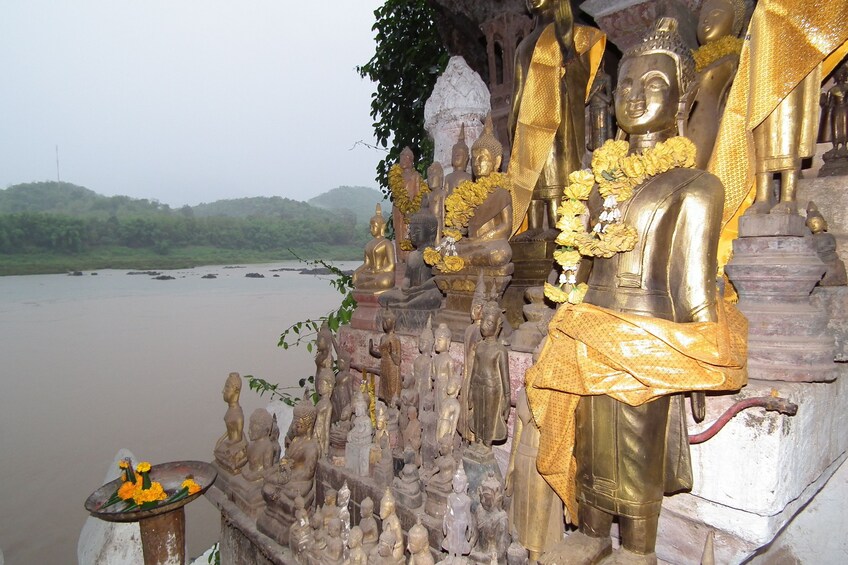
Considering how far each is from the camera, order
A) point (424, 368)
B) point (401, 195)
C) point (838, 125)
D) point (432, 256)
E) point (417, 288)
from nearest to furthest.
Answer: point (838, 125) → point (424, 368) → point (432, 256) → point (417, 288) → point (401, 195)

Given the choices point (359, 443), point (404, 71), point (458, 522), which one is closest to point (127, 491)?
point (359, 443)

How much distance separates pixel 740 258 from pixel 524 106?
220cm

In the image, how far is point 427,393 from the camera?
332 centimetres

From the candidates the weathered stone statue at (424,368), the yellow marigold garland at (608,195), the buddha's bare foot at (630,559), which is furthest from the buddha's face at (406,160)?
the buddha's bare foot at (630,559)

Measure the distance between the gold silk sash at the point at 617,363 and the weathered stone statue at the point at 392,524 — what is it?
0.97 metres

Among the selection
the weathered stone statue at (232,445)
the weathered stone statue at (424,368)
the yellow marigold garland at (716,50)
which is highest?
the yellow marigold garland at (716,50)

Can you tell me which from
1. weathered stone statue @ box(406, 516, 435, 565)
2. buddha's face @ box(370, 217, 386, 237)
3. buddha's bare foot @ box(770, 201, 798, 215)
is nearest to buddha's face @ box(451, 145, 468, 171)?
buddha's face @ box(370, 217, 386, 237)

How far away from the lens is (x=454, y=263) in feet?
12.1

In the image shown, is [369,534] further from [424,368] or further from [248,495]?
[248,495]

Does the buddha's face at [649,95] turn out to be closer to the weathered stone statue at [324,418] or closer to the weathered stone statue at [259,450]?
the weathered stone statue at [324,418]

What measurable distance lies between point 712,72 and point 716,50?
0.53ft

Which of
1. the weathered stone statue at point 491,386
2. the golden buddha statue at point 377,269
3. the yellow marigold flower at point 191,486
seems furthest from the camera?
the golden buddha statue at point 377,269

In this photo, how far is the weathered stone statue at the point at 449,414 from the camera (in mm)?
3002

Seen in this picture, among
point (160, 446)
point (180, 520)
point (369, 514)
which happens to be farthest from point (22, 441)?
point (369, 514)
